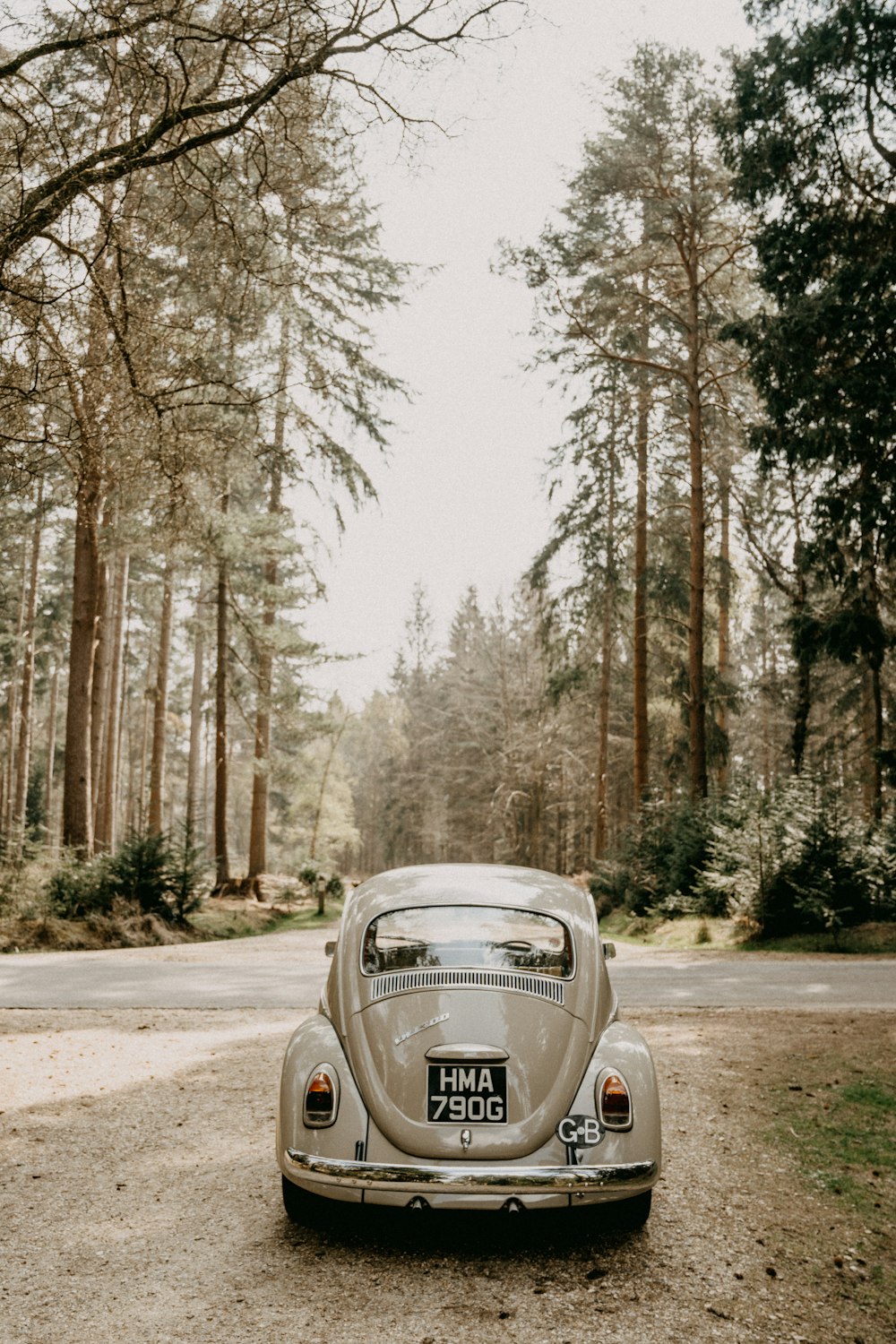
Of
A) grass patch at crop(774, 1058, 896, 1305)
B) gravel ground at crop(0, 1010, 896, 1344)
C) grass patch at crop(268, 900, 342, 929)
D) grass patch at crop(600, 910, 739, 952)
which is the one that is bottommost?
grass patch at crop(268, 900, 342, 929)

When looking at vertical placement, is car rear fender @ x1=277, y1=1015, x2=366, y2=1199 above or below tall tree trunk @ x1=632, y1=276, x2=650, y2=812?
below

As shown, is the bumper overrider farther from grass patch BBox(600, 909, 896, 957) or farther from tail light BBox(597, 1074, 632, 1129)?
grass patch BBox(600, 909, 896, 957)

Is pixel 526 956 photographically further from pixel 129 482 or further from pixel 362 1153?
pixel 129 482

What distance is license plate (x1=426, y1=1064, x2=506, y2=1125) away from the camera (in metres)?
3.97

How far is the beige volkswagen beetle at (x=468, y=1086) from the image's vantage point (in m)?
3.89

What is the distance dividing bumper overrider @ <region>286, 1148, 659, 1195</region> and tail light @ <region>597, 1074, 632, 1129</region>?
6.0 inches

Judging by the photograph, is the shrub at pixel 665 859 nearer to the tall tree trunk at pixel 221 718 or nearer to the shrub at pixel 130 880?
the shrub at pixel 130 880

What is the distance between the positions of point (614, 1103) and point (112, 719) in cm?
2820

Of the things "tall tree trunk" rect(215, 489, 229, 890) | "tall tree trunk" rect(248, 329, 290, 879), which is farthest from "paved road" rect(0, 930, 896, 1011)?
"tall tree trunk" rect(248, 329, 290, 879)

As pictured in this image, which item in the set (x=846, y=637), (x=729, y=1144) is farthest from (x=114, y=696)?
(x=729, y=1144)

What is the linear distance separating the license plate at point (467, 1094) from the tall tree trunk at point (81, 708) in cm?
1493

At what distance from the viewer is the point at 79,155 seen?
7.39 metres

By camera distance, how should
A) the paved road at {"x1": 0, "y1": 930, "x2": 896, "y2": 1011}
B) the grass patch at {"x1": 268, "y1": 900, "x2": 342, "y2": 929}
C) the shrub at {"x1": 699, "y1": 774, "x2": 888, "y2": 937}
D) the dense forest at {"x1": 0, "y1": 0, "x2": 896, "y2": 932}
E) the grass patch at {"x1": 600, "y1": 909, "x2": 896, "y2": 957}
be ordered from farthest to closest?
the grass patch at {"x1": 268, "y1": 900, "x2": 342, "y2": 929} < the shrub at {"x1": 699, "y1": 774, "x2": 888, "y2": 937} < the grass patch at {"x1": 600, "y1": 909, "x2": 896, "y2": 957} < the paved road at {"x1": 0, "y1": 930, "x2": 896, "y2": 1011} < the dense forest at {"x1": 0, "y1": 0, "x2": 896, "y2": 932}

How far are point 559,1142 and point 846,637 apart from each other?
1320cm
